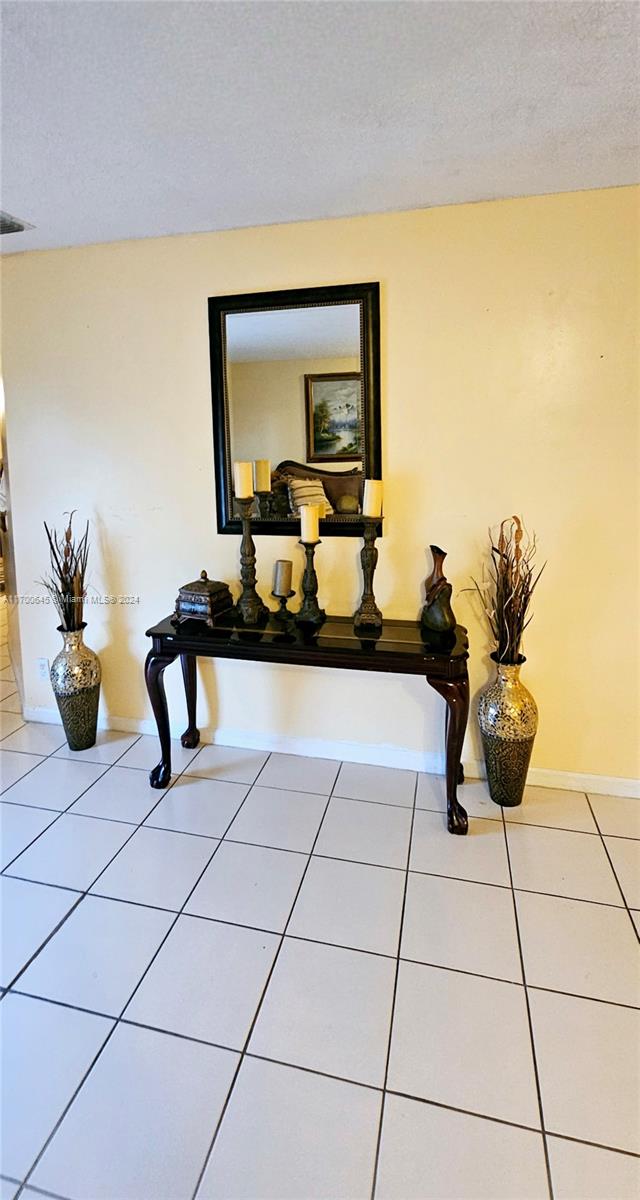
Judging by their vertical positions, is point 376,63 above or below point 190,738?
above

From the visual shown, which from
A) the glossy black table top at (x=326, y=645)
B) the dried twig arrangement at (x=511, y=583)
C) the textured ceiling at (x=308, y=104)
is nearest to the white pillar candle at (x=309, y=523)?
the glossy black table top at (x=326, y=645)

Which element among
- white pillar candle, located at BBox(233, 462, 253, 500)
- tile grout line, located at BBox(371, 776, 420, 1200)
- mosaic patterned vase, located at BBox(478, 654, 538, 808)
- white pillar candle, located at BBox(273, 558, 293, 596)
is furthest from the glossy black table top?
tile grout line, located at BBox(371, 776, 420, 1200)

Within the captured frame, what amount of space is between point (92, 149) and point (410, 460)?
138 centimetres

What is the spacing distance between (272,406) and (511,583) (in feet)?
3.81

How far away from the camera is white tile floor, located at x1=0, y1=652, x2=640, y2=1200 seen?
113cm

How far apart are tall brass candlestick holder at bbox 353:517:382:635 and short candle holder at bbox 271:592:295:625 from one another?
0.29 metres

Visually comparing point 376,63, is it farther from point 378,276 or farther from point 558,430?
point 558,430

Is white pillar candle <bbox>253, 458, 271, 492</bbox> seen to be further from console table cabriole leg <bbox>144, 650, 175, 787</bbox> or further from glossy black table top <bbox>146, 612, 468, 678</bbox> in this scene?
console table cabriole leg <bbox>144, 650, 175, 787</bbox>

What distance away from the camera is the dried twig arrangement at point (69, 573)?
2.60 meters

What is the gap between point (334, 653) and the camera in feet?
6.80

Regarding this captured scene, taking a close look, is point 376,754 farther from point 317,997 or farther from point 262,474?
point 262,474

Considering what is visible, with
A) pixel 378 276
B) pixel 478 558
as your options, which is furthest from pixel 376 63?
pixel 478 558

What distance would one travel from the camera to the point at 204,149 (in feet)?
5.40

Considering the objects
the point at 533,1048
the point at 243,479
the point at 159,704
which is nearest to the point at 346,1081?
the point at 533,1048
